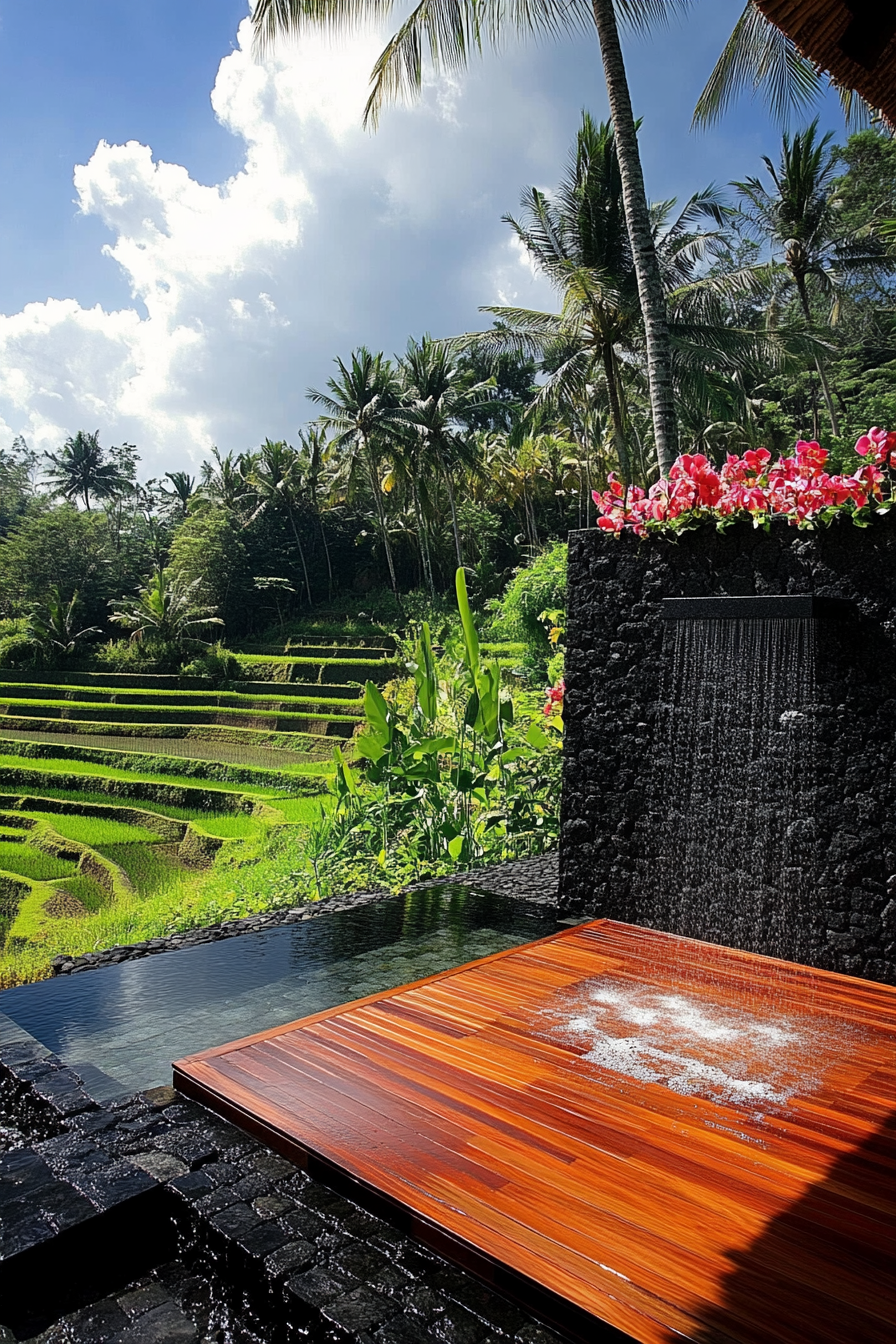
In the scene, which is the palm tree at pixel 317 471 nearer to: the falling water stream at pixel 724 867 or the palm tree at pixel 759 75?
the palm tree at pixel 759 75

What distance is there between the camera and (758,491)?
2.94m

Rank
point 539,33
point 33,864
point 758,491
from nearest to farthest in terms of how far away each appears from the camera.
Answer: point 758,491, point 539,33, point 33,864

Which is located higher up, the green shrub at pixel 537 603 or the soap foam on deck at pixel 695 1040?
the green shrub at pixel 537 603

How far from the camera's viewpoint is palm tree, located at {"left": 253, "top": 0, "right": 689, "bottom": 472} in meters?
7.32

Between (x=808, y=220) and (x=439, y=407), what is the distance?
341 inches

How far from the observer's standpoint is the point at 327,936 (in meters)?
3.45

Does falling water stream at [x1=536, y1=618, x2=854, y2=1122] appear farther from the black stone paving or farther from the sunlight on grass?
the sunlight on grass

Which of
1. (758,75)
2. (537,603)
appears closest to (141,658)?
(537,603)

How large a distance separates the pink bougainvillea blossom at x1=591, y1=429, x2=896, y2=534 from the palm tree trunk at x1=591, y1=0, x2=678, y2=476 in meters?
4.15

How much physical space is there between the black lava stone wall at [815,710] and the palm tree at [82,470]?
→ 38.6m

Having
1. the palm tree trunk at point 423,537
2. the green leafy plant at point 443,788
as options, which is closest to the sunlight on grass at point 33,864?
the green leafy plant at point 443,788

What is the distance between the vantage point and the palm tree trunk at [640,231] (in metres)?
7.27

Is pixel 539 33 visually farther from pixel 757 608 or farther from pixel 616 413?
pixel 757 608

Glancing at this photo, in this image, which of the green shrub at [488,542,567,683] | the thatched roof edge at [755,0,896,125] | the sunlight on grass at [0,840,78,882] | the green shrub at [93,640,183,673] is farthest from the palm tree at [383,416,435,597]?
the thatched roof edge at [755,0,896,125]
